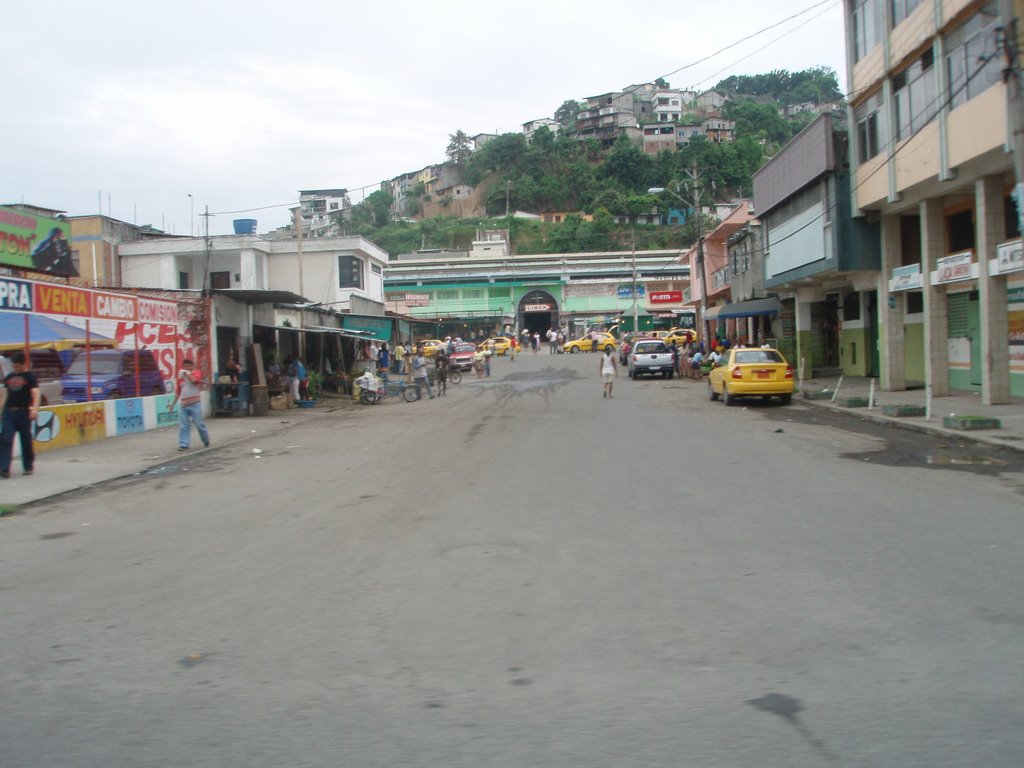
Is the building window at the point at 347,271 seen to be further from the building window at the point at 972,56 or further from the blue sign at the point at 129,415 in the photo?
the building window at the point at 972,56

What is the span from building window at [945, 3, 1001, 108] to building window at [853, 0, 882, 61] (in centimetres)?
443

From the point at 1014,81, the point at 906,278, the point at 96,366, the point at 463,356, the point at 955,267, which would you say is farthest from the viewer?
the point at 463,356

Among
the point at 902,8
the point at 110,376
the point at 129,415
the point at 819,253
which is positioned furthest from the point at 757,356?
the point at 110,376

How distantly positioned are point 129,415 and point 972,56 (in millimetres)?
20353

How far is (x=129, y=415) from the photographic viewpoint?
63.1ft

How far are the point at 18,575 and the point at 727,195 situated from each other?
96650mm

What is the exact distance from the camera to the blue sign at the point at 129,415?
1880 cm

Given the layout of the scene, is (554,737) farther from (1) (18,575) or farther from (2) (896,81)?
(2) (896,81)

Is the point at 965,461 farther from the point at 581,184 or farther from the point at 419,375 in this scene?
the point at 581,184

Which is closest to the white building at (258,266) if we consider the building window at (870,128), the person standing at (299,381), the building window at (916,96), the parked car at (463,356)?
the parked car at (463,356)

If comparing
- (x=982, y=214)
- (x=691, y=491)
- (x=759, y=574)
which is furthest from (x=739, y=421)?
(x=759, y=574)

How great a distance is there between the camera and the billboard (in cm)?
1683

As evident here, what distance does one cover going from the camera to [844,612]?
218 inches

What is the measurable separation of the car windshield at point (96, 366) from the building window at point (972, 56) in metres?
19.0
